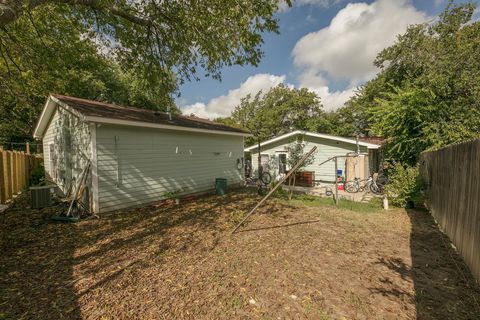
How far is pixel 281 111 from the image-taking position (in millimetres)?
34875

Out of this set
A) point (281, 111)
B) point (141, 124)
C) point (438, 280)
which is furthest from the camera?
point (281, 111)

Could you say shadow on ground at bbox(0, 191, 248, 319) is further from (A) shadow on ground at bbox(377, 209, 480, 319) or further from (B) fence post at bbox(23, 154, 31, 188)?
(B) fence post at bbox(23, 154, 31, 188)

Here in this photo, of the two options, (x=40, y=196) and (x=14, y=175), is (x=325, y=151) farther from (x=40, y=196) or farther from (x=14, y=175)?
(x=14, y=175)

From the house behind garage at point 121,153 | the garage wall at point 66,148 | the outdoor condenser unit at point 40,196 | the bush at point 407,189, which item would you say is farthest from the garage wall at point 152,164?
the bush at point 407,189

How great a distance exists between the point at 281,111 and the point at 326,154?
21.0 m

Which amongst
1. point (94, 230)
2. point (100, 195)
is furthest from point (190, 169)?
point (94, 230)

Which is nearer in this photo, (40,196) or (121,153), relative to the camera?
(121,153)

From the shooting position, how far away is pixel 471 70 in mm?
10703

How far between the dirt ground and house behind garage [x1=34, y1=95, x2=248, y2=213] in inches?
64.5

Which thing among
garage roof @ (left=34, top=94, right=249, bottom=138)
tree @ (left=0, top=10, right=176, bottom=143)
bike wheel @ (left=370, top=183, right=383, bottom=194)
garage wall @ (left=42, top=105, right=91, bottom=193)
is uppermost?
tree @ (left=0, top=10, right=176, bottom=143)

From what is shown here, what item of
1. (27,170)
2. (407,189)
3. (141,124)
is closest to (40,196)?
(141,124)

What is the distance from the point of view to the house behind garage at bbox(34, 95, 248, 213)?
25.1ft

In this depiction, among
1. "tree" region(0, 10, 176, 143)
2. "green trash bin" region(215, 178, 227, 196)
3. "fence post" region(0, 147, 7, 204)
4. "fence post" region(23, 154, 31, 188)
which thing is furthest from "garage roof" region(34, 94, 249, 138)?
"fence post" region(0, 147, 7, 204)

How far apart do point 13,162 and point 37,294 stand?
31.1ft
